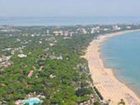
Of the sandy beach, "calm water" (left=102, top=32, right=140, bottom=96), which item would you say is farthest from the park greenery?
"calm water" (left=102, top=32, right=140, bottom=96)

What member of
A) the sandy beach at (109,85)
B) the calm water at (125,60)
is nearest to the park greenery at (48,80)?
the sandy beach at (109,85)

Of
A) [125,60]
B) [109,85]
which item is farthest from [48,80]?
[125,60]

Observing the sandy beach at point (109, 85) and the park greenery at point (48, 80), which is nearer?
the park greenery at point (48, 80)

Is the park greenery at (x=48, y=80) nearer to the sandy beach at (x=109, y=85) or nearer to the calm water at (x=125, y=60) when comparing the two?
the sandy beach at (x=109, y=85)

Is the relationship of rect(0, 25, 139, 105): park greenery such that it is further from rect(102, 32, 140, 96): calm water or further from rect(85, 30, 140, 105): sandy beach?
rect(102, 32, 140, 96): calm water

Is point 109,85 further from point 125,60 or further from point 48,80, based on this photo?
point 125,60

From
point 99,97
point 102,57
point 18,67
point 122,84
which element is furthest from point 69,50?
point 99,97

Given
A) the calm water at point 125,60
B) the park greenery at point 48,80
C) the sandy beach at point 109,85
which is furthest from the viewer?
the calm water at point 125,60

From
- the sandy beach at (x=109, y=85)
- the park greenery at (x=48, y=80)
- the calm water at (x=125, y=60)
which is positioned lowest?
the calm water at (x=125, y=60)

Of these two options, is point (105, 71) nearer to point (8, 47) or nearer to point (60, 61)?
point (60, 61)
